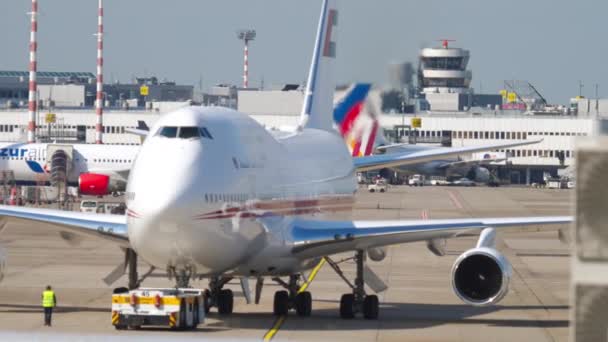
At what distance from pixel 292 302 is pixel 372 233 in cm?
308

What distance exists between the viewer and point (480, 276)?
2702 centimetres

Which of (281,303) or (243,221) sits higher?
(243,221)

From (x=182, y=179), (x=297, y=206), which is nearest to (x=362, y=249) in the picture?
(x=297, y=206)

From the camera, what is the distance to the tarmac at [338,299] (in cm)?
2525

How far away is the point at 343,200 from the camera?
1328 inches

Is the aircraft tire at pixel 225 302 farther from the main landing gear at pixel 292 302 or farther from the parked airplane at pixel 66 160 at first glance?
the parked airplane at pixel 66 160

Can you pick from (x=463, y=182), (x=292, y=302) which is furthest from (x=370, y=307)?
(x=463, y=182)

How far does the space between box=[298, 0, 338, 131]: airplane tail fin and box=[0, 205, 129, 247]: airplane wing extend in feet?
34.1

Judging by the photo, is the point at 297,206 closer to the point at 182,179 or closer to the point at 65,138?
the point at 182,179

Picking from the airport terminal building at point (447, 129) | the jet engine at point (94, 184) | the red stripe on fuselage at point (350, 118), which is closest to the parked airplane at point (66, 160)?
the jet engine at point (94, 184)

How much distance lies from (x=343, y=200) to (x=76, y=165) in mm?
57577

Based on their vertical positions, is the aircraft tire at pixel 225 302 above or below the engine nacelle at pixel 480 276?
below

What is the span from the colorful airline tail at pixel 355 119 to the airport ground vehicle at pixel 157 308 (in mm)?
17507

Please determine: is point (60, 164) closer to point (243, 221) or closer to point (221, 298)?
point (221, 298)
